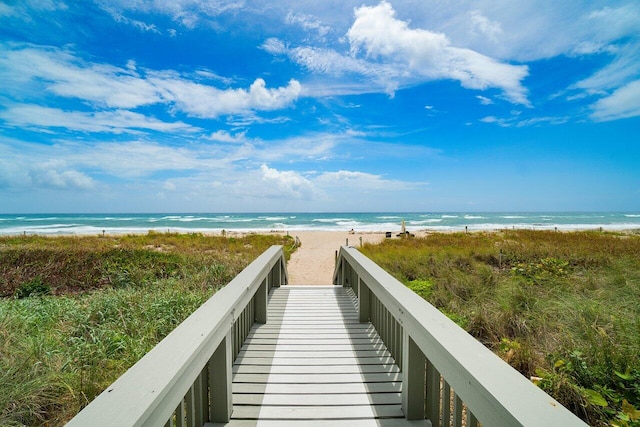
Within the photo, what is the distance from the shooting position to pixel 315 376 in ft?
9.40

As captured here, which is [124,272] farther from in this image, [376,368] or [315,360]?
[376,368]

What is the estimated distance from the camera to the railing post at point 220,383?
85.4 inches

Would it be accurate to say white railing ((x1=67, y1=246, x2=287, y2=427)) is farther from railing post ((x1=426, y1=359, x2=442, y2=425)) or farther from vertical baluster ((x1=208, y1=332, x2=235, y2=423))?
railing post ((x1=426, y1=359, x2=442, y2=425))

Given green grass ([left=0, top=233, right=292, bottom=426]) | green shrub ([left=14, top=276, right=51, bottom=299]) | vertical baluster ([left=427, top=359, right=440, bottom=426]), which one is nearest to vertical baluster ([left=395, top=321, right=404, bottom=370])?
vertical baluster ([left=427, top=359, right=440, bottom=426])

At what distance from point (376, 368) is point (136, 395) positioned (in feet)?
7.84

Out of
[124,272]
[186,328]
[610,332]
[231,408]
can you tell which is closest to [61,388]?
[231,408]

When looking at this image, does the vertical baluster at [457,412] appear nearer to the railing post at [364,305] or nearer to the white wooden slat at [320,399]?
the white wooden slat at [320,399]

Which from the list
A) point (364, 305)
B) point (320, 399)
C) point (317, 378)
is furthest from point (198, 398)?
point (364, 305)

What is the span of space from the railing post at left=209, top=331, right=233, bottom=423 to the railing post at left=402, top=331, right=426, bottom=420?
1.23 meters

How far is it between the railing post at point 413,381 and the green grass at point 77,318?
8.99 feet

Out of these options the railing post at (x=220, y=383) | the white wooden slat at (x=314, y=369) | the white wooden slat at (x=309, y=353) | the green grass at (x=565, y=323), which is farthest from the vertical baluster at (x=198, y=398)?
the green grass at (x=565, y=323)

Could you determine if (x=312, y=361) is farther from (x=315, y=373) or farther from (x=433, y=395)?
(x=433, y=395)

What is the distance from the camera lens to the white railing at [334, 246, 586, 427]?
1.04 m

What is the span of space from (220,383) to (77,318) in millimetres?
4284
